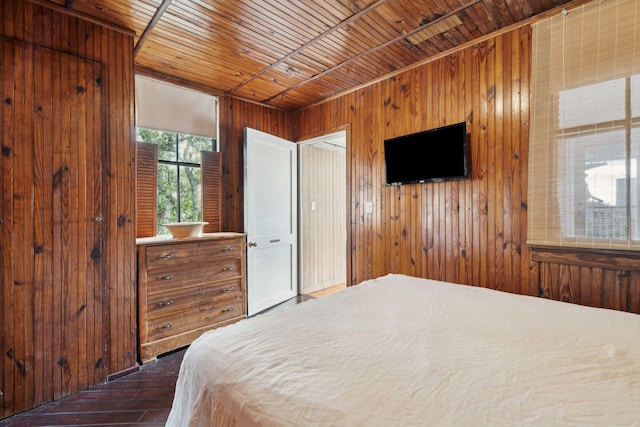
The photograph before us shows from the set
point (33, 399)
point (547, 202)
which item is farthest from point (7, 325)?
point (547, 202)

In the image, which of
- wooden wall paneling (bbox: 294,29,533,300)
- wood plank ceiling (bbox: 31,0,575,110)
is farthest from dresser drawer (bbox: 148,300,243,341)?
wood plank ceiling (bbox: 31,0,575,110)

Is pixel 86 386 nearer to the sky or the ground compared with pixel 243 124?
nearer to the ground

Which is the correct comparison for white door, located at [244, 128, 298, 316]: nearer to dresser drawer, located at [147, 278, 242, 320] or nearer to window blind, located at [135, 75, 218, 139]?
dresser drawer, located at [147, 278, 242, 320]

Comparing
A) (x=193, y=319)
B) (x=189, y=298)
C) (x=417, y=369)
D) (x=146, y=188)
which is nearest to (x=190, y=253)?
(x=189, y=298)

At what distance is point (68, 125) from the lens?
1947 mm

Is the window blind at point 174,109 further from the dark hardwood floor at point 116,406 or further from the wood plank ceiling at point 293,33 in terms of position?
the dark hardwood floor at point 116,406

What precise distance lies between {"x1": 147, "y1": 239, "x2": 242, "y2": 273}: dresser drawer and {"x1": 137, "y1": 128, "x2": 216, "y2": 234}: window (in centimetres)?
59

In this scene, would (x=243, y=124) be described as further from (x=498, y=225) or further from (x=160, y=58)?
(x=498, y=225)

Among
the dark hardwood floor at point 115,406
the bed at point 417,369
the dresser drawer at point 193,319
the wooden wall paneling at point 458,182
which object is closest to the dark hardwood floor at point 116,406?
the dark hardwood floor at point 115,406

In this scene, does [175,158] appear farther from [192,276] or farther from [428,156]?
[428,156]

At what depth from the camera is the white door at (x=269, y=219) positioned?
3.27m

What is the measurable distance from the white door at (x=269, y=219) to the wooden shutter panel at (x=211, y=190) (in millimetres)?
330

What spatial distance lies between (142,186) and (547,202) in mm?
3345

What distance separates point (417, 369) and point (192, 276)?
2.25m
